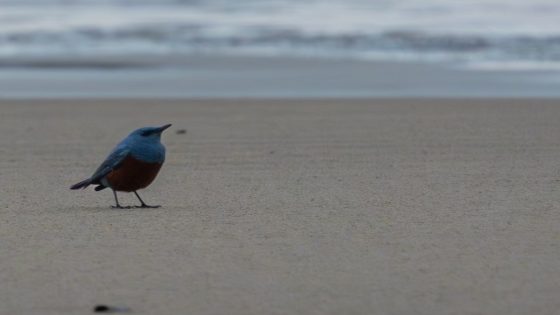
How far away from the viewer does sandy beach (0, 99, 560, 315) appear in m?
5.62

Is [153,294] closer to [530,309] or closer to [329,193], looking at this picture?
[530,309]

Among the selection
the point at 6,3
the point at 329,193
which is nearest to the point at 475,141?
the point at 329,193

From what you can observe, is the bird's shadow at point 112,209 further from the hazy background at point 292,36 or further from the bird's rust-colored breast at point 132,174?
the hazy background at point 292,36

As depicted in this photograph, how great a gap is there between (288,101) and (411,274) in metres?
8.59

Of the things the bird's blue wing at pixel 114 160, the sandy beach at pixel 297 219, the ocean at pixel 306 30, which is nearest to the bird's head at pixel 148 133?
the bird's blue wing at pixel 114 160

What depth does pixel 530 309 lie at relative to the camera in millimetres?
5340

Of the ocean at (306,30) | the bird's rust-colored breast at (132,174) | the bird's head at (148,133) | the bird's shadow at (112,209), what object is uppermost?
the bird's head at (148,133)

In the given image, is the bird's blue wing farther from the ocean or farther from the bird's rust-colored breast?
the ocean

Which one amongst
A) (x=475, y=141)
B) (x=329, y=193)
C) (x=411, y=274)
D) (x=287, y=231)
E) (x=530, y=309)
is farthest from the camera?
(x=475, y=141)

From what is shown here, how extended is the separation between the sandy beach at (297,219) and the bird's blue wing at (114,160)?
23cm

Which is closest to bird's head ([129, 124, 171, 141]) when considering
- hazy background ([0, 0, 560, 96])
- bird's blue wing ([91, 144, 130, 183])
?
bird's blue wing ([91, 144, 130, 183])

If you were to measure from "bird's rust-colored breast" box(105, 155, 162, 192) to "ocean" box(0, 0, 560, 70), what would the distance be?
11895 millimetres

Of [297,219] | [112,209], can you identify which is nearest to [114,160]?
[112,209]

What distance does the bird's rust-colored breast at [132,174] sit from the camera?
757cm
